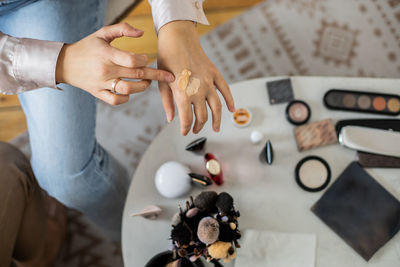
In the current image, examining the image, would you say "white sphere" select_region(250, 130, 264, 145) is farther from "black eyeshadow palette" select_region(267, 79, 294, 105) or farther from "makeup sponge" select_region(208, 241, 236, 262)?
"makeup sponge" select_region(208, 241, 236, 262)

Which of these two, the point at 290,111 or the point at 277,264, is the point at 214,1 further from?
the point at 277,264

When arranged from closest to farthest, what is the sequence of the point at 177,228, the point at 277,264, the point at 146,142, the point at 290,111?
the point at 177,228 → the point at 277,264 → the point at 290,111 → the point at 146,142

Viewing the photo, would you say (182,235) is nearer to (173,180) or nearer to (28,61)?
(173,180)

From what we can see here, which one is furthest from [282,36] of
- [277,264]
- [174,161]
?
[277,264]

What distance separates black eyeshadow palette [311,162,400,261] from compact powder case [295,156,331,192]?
0.08 ft

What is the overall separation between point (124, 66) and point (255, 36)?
0.88 meters

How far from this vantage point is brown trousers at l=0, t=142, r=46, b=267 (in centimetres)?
72

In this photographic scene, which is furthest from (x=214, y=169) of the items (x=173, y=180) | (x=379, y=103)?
(x=379, y=103)

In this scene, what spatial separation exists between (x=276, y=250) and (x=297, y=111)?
1.10 ft

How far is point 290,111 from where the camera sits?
75 centimetres

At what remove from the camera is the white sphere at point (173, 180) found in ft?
2.22

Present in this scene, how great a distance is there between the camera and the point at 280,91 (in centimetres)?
76

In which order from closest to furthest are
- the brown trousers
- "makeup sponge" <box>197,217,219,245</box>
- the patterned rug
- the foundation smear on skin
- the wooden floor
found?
"makeup sponge" <box>197,217,219,245</box> → the foundation smear on skin → the brown trousers → the patterned rug → the wooden floor

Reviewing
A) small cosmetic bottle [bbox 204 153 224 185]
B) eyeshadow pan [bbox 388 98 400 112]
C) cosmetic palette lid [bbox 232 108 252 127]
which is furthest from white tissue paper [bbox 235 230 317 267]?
eyeshadow pan [bbox 388 98 400 112]
